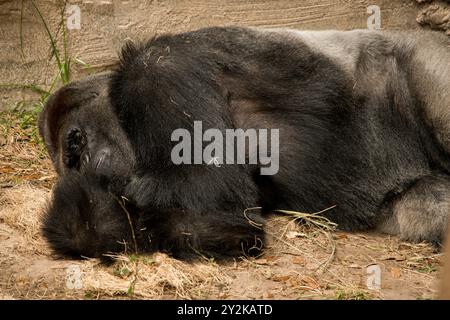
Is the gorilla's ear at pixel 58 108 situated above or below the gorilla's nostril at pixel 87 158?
above

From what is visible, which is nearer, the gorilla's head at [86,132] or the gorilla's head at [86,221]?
the gorilla's head at [86,221]

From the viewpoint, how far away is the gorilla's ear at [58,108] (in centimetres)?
485

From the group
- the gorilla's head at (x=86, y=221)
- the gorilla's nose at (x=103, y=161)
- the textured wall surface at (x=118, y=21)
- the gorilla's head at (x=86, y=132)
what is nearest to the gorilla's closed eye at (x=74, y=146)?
the gorilla's head at (x=86, y=132)

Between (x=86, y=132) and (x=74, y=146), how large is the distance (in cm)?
13

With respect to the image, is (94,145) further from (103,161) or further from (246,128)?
(246,128)

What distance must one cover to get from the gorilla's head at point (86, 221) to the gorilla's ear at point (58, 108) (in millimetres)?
690

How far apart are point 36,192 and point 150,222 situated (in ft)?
4.42

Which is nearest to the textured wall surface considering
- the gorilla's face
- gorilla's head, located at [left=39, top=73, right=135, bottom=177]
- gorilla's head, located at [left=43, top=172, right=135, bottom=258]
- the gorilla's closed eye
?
gorilla's head, located at [left=39, top=73, right=135, bottom=177]

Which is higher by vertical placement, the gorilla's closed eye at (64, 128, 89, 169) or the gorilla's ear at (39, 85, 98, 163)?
the gorilla's ear at (39, 85, 98, 163)

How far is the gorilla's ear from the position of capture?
4.85 meters

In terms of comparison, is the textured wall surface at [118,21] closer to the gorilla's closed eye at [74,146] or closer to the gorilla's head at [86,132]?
the gorilla's head at [86,132]

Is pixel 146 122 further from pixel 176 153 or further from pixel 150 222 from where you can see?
pixel 150 222

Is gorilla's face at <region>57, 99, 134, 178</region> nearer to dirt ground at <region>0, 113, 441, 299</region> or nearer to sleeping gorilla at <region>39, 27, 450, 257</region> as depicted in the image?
sleeping gorilla at <region>39, 27, 450, 257</region>
